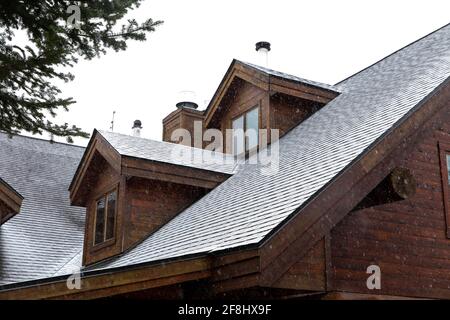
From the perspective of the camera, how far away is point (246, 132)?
47.3 ft

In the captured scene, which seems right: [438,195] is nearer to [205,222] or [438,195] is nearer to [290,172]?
[290,172]

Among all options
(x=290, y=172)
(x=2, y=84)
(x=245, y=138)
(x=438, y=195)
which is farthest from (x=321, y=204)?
(x=245, y=138)

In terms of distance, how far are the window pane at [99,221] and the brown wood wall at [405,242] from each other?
6.44 metres

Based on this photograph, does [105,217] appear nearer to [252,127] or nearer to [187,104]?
[252,127]

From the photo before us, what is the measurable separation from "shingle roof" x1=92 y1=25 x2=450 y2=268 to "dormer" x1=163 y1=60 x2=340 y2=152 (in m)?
0.44

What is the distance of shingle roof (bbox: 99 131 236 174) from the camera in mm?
12461

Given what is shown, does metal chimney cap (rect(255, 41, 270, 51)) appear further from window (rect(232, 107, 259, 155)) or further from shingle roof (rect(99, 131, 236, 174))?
shingle roof (rect(99, 131, 236, 174))

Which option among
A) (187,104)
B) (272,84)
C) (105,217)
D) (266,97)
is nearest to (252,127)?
(266,97)

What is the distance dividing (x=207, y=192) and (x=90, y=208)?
3.08 m

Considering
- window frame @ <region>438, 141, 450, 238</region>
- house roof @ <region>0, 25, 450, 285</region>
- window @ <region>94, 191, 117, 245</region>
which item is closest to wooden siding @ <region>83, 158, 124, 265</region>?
window @ <region>94, 191, 117, 245</region>

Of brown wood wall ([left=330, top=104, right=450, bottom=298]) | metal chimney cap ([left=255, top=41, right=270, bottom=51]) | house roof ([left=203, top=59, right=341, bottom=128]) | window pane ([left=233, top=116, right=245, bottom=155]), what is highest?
metal chimney cap ([left=255, top=41, right=270, bottom=51])

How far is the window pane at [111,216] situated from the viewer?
12766 mm


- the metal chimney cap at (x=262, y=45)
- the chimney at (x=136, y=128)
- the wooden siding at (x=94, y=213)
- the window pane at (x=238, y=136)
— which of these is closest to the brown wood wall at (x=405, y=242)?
the wooden siding at (x=94, y=213)
